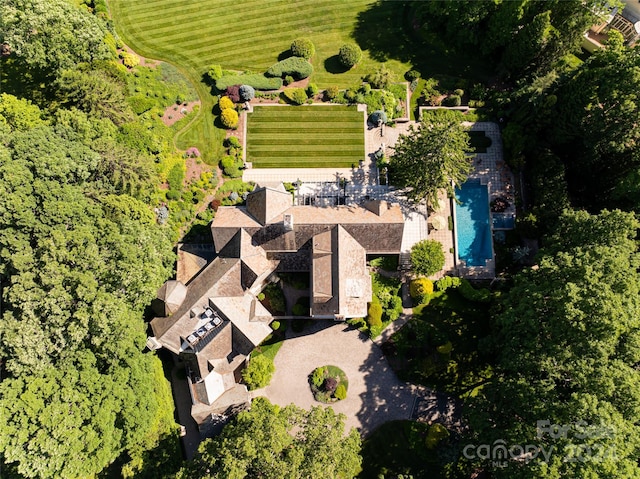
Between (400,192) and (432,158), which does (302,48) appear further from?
(432,158)

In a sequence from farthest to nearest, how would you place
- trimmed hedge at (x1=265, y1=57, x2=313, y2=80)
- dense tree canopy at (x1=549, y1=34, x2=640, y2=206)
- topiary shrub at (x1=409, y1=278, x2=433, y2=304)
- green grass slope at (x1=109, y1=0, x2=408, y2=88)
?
green grass slope at (x1=109, y1=0, x2=408, y2=88) → trimmed hedge at (x1=265, y1=57, x2=313, y2=80) → topiary shrub at (x1=409, y1=278, x2=433, y2=304) → dense tree canopy at (x1=549, y1=34, x2=640, y2=206)

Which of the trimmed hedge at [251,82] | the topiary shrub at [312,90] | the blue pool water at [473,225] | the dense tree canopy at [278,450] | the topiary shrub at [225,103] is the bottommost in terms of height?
the dense tree canopy at [278,450]

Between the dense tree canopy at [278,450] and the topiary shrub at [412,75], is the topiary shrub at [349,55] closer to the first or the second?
the topiary shrub at [412,75]

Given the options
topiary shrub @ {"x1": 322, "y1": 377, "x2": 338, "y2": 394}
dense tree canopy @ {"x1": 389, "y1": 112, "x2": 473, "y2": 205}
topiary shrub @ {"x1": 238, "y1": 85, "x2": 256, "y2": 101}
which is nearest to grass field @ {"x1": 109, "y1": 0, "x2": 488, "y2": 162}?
topiary shrub @ {"x1": 238, "y1": 85, "x2": 256, "y2": 101}

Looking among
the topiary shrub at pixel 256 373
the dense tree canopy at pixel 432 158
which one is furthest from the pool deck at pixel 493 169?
the topiary shrub at pixel 256 373

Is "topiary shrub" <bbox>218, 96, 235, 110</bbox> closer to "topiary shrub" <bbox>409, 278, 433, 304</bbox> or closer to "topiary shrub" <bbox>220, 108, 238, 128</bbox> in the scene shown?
"topiary shrub" <bbox>220, 108, 238, 128</bbox>

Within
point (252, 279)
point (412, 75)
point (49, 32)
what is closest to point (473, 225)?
point (412, 75)

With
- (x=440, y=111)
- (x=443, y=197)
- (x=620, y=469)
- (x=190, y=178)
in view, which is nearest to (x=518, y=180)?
(x=443, y=197)
